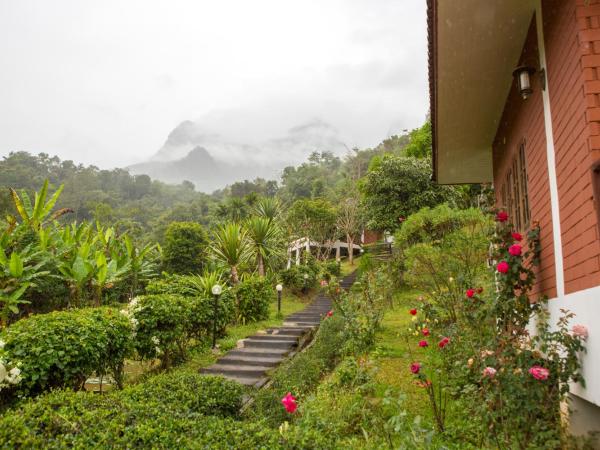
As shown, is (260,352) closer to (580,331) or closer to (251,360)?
(251,360)

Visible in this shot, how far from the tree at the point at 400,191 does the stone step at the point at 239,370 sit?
12868 millimetres

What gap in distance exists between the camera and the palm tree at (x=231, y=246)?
14023 millimetres

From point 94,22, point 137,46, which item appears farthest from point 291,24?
point 94,22

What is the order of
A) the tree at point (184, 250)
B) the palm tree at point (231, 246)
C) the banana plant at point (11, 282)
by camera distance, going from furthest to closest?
the tree at point (184, 250) → the palm tree at point (231, 246) → the banana plant at point (11, 282)

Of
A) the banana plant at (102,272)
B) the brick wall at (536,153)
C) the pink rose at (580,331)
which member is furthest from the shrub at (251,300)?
the pink rose at (580,331)

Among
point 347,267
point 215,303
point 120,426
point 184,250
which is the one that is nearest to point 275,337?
point 215,303

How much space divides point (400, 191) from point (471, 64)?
15.7 m

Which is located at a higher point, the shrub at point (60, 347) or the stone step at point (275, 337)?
the shrub at point (60, 347)

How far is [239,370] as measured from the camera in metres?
8.39

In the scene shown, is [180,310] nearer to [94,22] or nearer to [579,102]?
[579,102]

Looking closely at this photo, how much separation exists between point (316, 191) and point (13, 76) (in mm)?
107168

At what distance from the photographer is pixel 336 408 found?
5.22 m

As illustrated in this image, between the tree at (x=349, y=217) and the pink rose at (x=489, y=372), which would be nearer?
the pink rose at (x=489, y=372)

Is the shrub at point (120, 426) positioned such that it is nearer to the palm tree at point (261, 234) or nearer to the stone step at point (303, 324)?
the stone step at point (303, 324)
